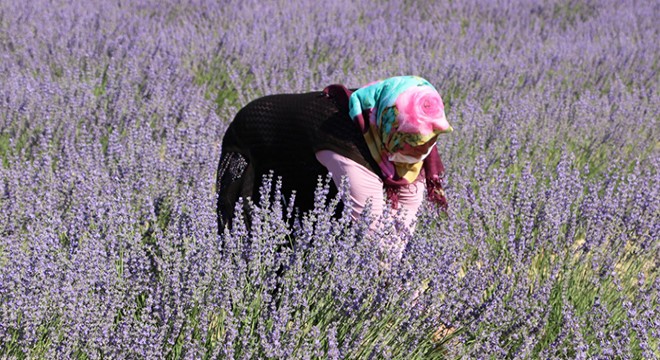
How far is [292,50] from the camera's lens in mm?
5668

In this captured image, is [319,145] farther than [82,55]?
No

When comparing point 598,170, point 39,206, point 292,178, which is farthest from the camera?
point 598,170

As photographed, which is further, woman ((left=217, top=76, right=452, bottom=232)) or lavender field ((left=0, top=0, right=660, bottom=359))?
woman ((left=217, top=76, right=452, bottom=232))

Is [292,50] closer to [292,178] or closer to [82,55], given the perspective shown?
[82,55]

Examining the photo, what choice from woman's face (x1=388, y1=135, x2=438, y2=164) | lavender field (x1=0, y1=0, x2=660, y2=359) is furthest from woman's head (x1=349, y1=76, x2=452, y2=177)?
lavender field (x1=0, y1=0, x2=660, y2=359)

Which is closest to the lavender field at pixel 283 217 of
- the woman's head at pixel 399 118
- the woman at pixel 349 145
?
the woman at pixel 349 145

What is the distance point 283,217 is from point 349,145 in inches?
23.8

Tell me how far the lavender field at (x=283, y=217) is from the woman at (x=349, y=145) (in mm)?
100

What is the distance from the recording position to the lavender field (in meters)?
1.94

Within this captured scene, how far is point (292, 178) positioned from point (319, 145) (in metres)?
0.25

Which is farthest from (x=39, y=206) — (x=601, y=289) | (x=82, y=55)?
(x=82, y=55)

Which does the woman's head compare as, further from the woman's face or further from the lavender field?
the lavender field

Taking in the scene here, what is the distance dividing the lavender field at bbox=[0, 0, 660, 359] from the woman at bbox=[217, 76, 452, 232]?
100 millimetres

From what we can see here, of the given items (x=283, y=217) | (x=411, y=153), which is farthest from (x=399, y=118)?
(x=283, y=217)
